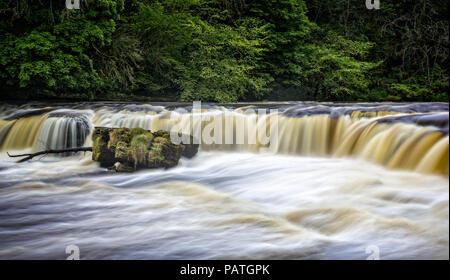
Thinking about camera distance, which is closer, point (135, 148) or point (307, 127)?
point (135, 148)

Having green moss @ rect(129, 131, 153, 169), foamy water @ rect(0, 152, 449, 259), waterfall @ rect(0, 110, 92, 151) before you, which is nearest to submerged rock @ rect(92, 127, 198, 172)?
green moss @ rect(129, 131, 153, 169)

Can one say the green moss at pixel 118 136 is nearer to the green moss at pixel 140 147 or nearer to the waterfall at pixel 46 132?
the green moss at pixel 140 147

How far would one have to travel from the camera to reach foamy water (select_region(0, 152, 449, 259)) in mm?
3398

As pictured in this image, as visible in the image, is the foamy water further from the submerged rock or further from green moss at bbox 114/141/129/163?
green moss at bbox 114/141/129/163

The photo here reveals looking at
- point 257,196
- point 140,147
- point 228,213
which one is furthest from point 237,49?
point 228,213

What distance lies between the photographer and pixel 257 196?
Result: 17.1 ft

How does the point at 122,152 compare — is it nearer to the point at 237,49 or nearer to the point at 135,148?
the point at 135,148

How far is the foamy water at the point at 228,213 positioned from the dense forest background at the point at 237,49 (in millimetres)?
5964

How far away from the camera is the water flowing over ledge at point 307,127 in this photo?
5324 millimetres

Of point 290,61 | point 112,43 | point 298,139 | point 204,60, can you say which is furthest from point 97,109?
point 290,61

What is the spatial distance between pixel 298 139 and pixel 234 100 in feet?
26.5

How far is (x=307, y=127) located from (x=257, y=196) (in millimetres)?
3047

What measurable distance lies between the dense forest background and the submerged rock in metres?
5.27

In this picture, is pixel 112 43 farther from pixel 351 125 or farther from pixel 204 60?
pixel 351 125
